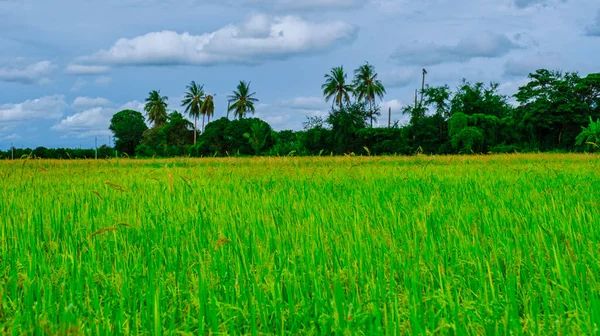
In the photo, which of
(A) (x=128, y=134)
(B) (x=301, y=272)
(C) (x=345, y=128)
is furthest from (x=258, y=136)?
(B) (x=301, y=272)

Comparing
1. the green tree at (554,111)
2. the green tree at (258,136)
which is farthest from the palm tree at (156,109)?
the green tree at (554,111)

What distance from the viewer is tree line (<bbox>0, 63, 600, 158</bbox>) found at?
135 ft

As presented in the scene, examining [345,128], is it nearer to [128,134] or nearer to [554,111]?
[554,111]

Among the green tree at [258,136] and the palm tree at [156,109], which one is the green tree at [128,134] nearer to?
the palm tree at [156,109]

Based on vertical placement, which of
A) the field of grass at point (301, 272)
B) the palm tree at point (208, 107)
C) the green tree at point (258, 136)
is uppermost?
the palm tree at point (208, 107)

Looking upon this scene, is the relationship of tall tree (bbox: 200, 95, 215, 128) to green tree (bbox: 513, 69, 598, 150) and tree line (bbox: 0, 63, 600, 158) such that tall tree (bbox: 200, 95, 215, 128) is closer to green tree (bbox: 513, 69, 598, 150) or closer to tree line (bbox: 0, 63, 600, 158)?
tree line (bbox: 0, 63, 600, 158)

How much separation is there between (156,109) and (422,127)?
39344 millimetres

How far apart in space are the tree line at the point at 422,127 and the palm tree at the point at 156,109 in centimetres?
547

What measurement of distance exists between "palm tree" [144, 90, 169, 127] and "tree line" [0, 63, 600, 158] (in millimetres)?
5465

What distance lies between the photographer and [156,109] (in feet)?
227

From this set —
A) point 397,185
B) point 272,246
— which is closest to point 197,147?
point 397,185

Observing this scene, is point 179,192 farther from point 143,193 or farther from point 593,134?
point 593,134

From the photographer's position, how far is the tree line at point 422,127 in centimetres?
4119

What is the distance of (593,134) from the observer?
32.2 m
